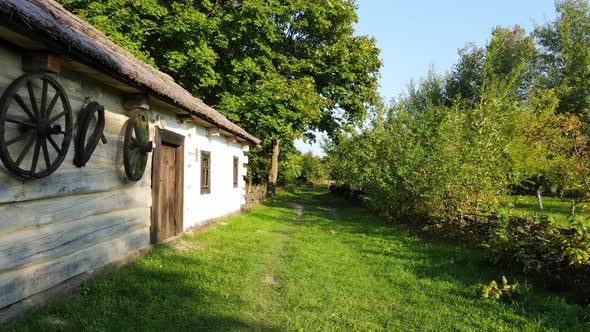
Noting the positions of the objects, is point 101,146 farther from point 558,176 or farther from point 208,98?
point 558,176

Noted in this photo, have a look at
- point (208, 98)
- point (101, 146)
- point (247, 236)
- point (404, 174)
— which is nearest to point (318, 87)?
point (208, 98)

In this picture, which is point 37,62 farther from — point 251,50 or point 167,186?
point 251,50

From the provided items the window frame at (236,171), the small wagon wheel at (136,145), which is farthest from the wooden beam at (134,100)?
the window frame at (236,171)

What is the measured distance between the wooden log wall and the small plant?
526cm

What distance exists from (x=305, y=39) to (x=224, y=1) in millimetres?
4906

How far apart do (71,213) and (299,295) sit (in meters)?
3.14

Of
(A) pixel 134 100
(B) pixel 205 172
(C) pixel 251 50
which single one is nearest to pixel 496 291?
(A) pixel 134 100

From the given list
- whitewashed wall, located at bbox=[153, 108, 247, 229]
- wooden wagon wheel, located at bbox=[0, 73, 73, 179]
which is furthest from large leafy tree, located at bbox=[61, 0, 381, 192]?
wooden wagon wheel, located at bbox=[0, 73, 73, 179]

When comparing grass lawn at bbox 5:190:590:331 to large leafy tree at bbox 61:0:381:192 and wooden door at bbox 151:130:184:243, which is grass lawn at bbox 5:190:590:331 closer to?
wooden door at bbox 151:130:184:243

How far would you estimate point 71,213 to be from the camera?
201 inches

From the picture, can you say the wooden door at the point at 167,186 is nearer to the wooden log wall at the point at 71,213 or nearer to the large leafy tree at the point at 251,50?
the wooden log wall at the point at 71,213

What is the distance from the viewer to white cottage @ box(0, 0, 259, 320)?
402 centimetres

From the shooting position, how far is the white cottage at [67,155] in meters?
4.02

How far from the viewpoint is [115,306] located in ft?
15.6
